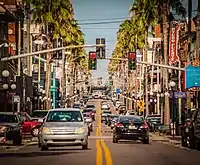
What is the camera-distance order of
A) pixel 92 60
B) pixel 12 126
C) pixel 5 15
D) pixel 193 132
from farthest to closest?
pixel 5 15 → pixel 92 60 → pixel 12 126 → pixel 193 132


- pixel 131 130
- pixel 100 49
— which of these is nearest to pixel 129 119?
pixel 131 130

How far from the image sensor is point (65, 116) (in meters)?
28.5

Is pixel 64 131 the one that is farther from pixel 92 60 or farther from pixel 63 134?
pixel 92 60

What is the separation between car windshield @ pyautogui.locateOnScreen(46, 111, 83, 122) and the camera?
28.3m

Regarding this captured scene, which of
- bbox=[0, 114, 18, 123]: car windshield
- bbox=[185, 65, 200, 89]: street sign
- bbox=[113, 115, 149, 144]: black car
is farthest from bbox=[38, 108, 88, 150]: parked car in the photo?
bbox=[185, 65, 200, 89]: street sign

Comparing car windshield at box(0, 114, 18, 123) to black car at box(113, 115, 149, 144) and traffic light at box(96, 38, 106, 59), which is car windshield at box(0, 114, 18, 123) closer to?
black car at box(113, 115, 149, 144)

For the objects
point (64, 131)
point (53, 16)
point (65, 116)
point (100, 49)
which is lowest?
point (64, 131)

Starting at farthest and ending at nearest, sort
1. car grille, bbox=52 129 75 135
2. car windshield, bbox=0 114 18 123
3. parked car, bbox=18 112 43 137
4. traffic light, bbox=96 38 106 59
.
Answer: parked car, bbox=18 112 43 137 < traffic light, bbox=96 38 106 59 < car windshield, bbox=0 114 18 123 < car grille, bbox=52 129 75 135

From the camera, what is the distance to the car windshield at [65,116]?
28344 millimetres

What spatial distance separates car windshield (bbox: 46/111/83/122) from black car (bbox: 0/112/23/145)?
5835 millimetres

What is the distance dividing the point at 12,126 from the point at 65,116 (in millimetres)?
7412

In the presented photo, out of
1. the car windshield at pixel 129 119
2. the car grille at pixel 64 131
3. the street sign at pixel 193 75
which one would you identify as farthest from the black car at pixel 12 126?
the street sign at pixel 193 75

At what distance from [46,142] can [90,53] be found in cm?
2001

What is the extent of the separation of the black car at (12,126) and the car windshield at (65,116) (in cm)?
584
